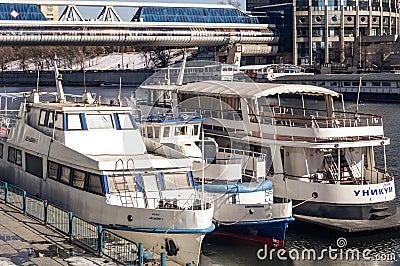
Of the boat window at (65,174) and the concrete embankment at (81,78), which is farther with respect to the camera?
the concrete embankment at (81,78)

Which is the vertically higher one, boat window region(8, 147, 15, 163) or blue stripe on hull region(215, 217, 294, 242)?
boat window region(8, 147, 15, 163)

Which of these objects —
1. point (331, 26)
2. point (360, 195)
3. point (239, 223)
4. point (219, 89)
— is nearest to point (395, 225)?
point (360, 195)

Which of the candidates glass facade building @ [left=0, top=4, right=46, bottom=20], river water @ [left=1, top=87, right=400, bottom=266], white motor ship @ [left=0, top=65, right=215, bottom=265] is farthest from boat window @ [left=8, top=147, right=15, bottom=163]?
glass facade building @ [left=0, top=4, right=46, bottom=20]

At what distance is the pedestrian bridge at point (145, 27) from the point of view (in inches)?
4311

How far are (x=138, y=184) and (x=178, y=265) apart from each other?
2796 millimetres

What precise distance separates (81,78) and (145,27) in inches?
518

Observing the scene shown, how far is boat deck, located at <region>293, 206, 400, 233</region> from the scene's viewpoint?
29.3m

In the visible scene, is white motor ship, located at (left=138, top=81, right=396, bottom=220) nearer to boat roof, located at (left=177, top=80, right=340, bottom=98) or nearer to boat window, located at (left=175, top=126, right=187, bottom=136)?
boat roof, located at (left=177, top=80, right=340, bottom=98)

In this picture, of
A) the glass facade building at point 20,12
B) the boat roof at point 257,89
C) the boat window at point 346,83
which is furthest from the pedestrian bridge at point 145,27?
the boat roof at point 257,89

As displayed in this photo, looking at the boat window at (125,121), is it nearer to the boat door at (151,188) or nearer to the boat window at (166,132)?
the boat window at (166,132)

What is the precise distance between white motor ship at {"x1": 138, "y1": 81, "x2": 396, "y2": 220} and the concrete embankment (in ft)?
278

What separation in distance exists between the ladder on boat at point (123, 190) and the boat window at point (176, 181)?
117 cm

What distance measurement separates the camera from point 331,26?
131000 millimetres

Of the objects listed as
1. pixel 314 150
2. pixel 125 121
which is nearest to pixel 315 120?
pixel 314 150
